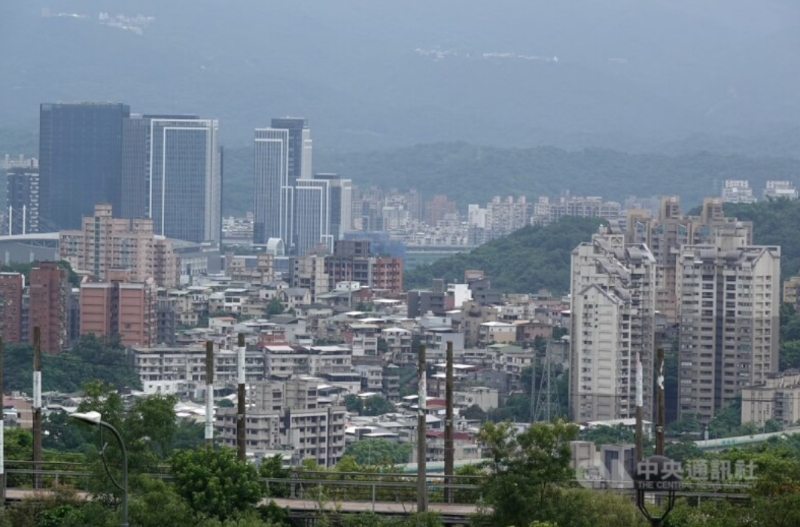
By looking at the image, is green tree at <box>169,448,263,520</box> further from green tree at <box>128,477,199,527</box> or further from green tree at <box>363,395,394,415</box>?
green tree at <box>363,395,394,415</box>

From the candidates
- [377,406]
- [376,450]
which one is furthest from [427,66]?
[376,450]

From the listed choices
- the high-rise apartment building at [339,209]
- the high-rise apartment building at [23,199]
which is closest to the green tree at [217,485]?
the high-rise apartment building at [23,199]

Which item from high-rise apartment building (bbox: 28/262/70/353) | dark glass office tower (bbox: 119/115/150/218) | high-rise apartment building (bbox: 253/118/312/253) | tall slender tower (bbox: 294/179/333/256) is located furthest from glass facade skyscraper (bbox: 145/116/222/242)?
high-rise apartment building (bbox: 28/262/70/353)

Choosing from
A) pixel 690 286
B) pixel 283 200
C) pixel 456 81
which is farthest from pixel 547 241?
pixel 456 81

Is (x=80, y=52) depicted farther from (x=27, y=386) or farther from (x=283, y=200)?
(x=27, y=386)

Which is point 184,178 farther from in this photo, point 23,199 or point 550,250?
point 550,250

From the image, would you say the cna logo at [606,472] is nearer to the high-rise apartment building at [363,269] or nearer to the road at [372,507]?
the road at [372,507]
